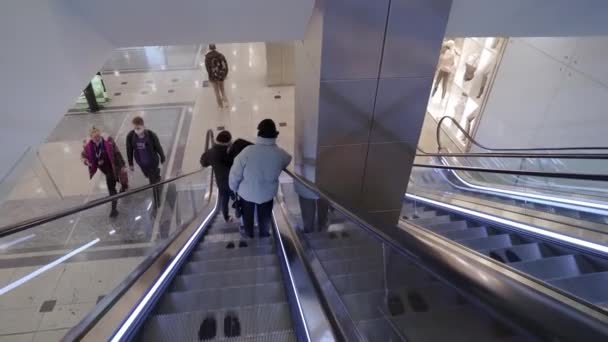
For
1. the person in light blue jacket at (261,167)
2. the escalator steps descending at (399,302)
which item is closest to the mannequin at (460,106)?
the person in light blue jacket at (261,167)

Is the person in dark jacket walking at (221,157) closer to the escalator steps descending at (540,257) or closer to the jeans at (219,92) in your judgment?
the escalator steps descending at (540,257)

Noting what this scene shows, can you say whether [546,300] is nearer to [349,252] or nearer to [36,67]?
[349,252]

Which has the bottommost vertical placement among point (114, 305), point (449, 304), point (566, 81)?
point (114, 305)

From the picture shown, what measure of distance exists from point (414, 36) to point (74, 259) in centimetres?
426

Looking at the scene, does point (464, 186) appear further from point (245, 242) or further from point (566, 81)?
point (245, 242)

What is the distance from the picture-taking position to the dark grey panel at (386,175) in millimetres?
3643

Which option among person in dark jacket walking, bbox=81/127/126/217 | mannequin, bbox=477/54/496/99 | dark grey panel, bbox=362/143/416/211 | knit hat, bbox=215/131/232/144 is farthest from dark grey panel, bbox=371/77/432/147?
mannequin, bbox=477/54/496/99

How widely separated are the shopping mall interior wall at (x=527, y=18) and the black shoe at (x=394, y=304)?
8.91ft

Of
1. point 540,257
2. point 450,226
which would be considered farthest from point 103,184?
point 540,257

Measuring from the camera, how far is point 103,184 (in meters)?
6.48

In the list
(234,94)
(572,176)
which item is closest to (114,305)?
(572,176)

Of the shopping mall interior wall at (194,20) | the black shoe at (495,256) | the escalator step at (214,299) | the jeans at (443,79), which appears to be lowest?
the escalator step at (214,299)

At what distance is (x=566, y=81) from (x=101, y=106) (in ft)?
34.0

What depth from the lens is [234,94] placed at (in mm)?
10016
